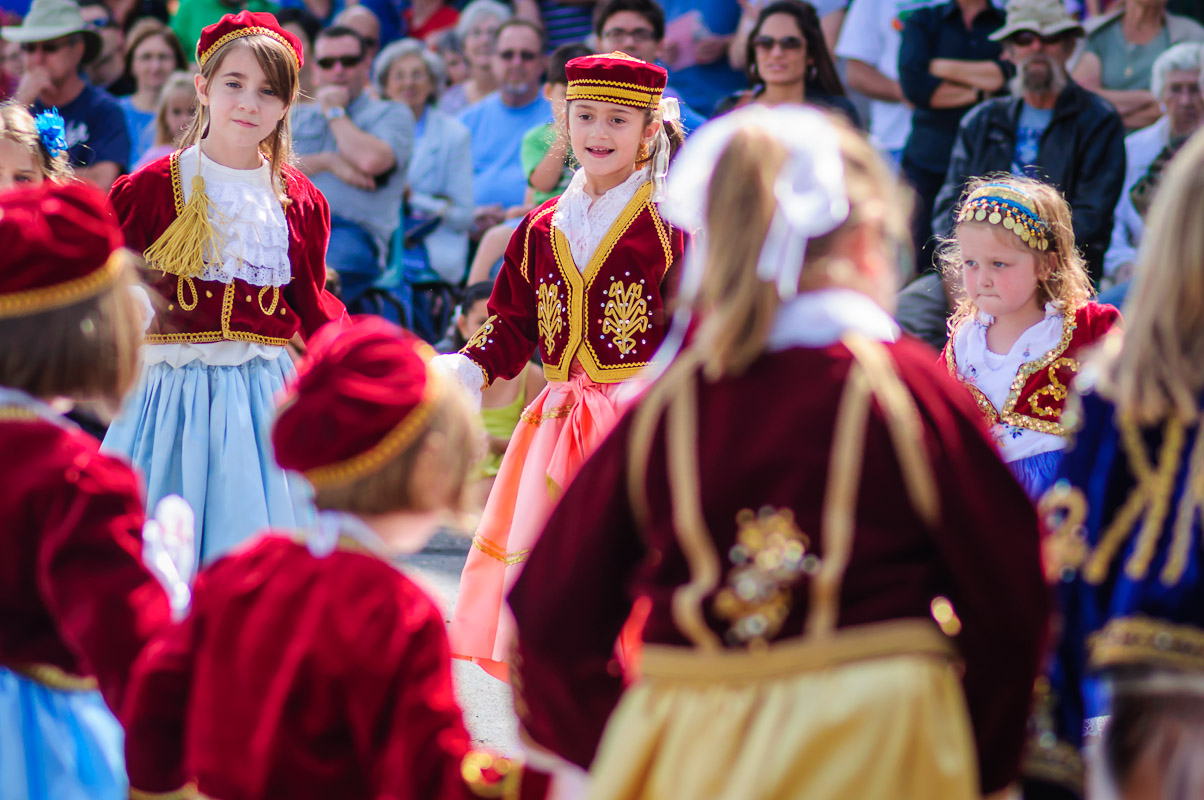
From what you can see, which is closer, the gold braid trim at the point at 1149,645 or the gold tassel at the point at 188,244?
the gold braid trim at the point at 1149,645

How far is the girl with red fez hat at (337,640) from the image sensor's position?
2.08 metres

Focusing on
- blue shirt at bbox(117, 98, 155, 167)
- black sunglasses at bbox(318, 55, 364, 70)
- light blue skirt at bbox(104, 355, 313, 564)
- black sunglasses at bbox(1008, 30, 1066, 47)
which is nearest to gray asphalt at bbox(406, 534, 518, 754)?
light blue skirt at bbox(104, 355, 313, 564)

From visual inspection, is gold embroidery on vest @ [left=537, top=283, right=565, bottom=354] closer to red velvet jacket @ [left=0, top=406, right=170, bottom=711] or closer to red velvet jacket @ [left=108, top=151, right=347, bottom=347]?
red velvet jacket @ [left=108, top=151, right=347, bottom=347]

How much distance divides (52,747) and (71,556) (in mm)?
378

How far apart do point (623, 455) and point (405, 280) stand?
614 cm

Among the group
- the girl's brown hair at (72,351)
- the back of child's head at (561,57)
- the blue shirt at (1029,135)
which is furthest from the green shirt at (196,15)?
the girl's brown hair at (72,351)

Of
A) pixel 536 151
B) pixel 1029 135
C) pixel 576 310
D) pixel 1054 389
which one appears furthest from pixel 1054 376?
pixel 536 151

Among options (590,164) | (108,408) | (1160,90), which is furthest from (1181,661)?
(1160,90)

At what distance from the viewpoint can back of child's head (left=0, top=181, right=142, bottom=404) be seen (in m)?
2.40

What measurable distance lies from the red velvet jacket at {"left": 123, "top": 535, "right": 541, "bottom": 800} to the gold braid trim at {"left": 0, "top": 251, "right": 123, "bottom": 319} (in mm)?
609

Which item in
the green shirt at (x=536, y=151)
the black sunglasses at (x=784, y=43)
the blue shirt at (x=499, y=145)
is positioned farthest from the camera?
the blue shirt at (x=499, y=145)

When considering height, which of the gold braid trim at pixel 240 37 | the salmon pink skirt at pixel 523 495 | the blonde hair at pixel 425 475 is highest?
the gold braid trim at pixel 240 37

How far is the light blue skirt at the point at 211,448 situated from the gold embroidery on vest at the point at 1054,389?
6.88ft

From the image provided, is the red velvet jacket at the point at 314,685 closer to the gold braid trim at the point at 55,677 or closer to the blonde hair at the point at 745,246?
the gold braid trim at the point at 55,677
